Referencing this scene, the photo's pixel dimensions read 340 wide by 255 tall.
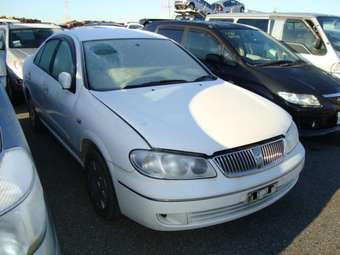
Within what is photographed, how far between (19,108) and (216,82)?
4.34m

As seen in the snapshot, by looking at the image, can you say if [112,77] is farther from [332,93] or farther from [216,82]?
[332,93]

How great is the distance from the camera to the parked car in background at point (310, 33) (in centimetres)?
657

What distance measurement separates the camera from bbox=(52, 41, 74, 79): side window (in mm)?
3742

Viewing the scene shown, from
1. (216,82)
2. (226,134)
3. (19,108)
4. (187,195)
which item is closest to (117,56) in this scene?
(216,82)

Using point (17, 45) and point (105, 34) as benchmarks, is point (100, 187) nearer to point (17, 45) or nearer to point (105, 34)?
point (105, 34)

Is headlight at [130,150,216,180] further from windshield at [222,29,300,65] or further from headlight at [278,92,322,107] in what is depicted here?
windshield at [222,29,300,65]

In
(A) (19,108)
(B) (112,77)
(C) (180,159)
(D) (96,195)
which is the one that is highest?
(B) (112,77)

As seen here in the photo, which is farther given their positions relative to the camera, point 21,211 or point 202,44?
point 202,44

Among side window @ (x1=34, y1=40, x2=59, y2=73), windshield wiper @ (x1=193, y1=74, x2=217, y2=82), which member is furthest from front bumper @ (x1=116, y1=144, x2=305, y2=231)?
side window @ (x1=34, y1=40, x2=59, y2=73)

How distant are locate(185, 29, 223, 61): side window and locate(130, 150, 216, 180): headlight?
330 centimetres

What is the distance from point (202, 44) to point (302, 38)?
7.98 feet

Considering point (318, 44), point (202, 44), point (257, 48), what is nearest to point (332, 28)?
point (318, 44)

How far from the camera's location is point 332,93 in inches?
185

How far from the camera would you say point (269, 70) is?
4973 mm
